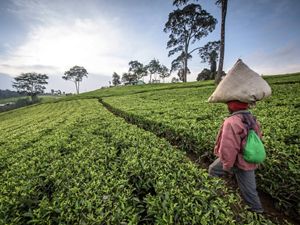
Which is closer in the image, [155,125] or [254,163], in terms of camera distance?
[254,163]

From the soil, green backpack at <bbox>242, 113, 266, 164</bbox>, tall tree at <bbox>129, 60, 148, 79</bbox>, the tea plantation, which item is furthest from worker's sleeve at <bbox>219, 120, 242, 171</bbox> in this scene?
tall tree at <bbox>129, 60, 148, 79</bbox>

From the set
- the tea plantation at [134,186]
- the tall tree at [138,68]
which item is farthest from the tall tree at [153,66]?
the tea plantation at [134,186]

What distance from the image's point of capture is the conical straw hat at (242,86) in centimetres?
253

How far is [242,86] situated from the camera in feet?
8.41

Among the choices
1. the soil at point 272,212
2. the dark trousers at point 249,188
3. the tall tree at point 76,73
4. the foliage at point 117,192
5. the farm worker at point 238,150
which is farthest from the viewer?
the tall tree at point 76,73

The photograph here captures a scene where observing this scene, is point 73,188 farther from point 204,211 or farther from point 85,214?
point 204,211

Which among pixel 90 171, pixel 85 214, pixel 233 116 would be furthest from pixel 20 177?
pixel 233 116

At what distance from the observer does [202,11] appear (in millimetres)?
32156

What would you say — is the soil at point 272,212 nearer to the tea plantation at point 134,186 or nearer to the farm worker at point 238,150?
the tea plantation at point 134,186

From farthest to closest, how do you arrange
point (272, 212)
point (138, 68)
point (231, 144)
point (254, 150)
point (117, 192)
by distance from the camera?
point (138, 68), point (272, 212), point (231, 144), point (254, 150), point (117, 192)

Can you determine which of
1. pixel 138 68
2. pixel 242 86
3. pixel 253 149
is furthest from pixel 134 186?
pixel 138 68

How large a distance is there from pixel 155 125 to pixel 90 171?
4.46 m

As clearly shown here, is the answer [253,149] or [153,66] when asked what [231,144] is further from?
[153,66]

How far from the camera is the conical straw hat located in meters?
2.53
